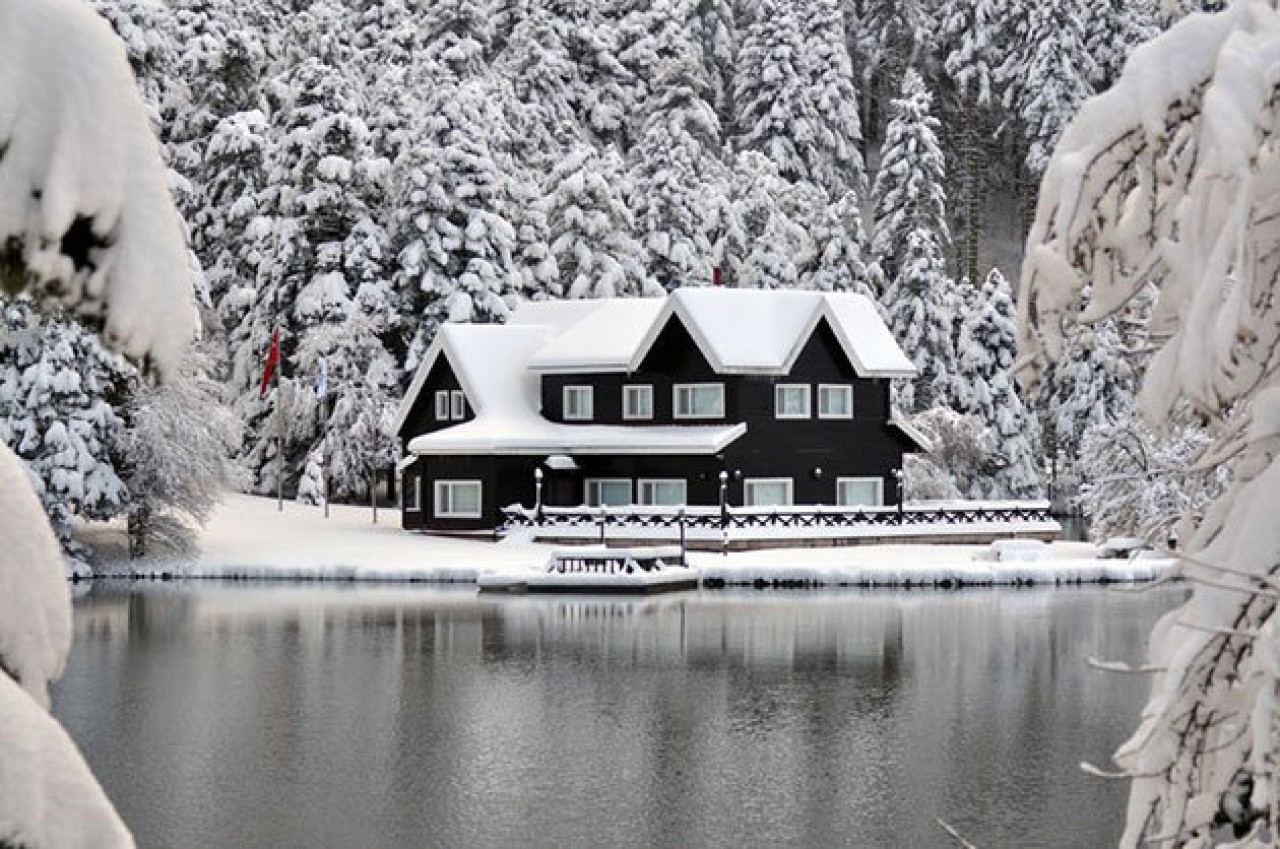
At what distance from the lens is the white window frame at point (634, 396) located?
154 ft

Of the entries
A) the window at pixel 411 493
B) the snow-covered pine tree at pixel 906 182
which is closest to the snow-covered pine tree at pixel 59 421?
the window at pixel 411 493

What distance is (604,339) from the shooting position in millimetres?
48156

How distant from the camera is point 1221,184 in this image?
4.11 m

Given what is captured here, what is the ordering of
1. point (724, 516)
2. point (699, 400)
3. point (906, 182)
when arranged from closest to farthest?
point (724, 516) < point (699, 400) < point (906, 182)

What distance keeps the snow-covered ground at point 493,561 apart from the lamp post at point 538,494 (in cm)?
75

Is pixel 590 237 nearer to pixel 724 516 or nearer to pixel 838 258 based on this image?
pixel 838 258

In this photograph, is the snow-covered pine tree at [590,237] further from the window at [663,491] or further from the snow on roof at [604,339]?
the window at [663,491]

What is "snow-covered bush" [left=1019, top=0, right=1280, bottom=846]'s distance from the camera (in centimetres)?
389

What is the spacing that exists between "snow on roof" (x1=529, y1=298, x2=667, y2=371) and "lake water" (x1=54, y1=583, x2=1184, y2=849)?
1177 cm

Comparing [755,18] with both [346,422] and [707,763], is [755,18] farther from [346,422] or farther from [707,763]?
[707,763]

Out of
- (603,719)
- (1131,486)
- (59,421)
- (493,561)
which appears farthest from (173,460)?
(1131,486)

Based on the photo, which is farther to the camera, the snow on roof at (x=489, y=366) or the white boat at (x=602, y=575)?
the snow on roof at (x=489, y=366)

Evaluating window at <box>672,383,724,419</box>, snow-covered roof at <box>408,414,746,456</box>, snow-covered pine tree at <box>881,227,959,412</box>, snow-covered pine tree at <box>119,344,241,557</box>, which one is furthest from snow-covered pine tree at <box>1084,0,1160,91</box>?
snow-covered pine tree at <box>119,344,241,557</box>

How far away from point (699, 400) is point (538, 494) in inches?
203
